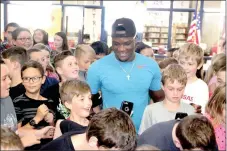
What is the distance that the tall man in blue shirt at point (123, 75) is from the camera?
10.0 feet

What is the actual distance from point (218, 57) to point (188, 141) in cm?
230

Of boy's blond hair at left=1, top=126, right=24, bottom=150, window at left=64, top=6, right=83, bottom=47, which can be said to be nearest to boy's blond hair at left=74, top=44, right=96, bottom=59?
boy's blond hair at left=1, top=126, right=24, bottom=150

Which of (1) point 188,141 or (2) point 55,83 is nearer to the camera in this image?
(1) point 188,141

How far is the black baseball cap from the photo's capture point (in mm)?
3068

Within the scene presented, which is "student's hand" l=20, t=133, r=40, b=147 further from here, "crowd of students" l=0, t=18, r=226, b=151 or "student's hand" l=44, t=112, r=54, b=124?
"student's hand" l=44, t=112, r=54, b=124

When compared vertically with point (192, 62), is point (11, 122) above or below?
below

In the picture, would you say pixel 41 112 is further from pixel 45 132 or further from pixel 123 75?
pixel 123 75

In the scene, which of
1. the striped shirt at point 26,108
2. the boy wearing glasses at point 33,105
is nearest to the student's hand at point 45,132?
the boy wearing glasses at point 33,105

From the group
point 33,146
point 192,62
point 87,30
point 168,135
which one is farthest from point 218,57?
point 87,30

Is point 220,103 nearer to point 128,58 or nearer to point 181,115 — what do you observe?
point 181,115

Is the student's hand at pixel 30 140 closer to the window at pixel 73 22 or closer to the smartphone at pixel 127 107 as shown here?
the smartphone at pixel 127 107

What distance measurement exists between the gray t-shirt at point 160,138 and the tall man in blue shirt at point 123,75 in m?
0.86

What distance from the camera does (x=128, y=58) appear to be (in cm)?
311

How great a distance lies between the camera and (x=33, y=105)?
2.86 meters
